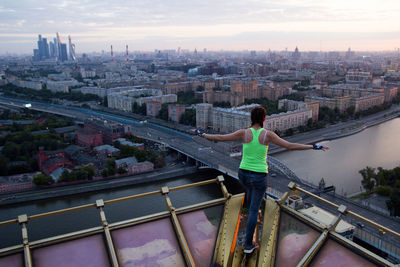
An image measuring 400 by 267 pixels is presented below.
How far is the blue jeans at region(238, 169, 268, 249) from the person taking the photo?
32.8 inches

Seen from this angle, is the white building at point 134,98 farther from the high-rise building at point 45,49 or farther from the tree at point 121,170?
the high-rise building at point 45,49

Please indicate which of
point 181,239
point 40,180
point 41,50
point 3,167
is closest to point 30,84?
point 3,167

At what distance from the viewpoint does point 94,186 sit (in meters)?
5.27

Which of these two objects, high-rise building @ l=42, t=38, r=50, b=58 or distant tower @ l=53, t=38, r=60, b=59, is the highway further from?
distant tower @ l=53, t=38, r=60, b=59

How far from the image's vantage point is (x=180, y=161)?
6.74 meters

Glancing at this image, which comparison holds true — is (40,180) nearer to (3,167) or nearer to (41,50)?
(3,167)

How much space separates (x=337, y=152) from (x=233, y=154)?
2.28m

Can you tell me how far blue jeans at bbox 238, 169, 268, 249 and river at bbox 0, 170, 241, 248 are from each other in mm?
3362

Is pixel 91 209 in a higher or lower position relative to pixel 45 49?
lower

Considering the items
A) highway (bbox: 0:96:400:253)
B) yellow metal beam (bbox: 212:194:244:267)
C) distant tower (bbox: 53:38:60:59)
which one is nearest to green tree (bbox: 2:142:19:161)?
highway (bbox: 0:96:400:253)

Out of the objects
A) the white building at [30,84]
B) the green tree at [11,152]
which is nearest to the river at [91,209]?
the green tree at [11,152]

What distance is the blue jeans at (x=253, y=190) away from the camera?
834mm

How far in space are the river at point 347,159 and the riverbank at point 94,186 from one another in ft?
6.44

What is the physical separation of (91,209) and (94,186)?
1.01m
